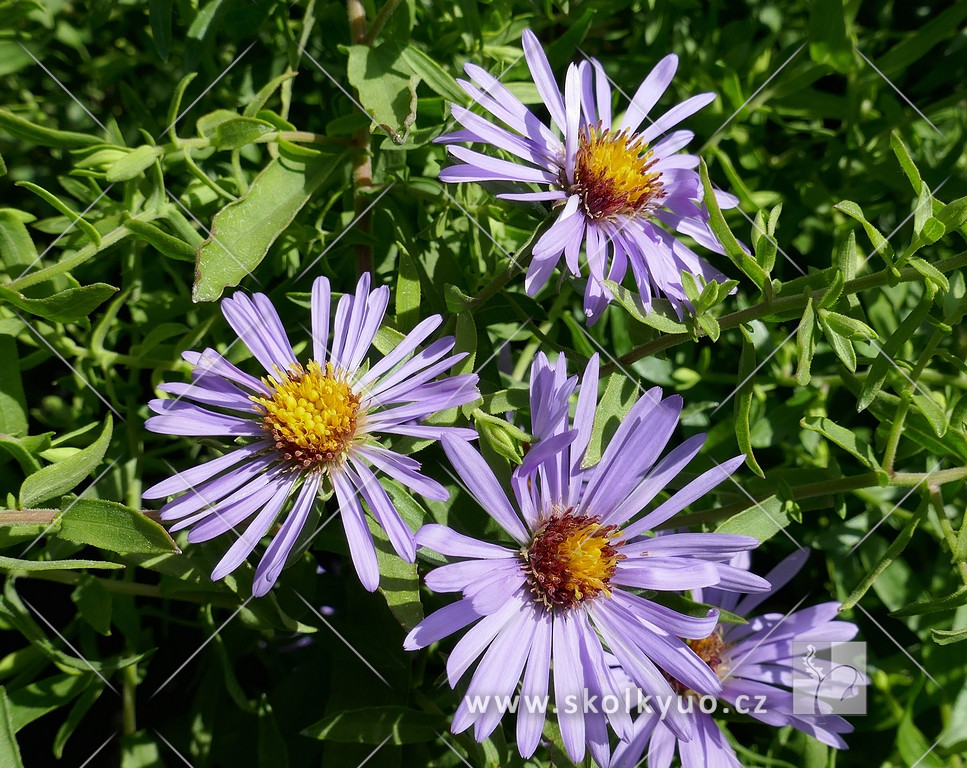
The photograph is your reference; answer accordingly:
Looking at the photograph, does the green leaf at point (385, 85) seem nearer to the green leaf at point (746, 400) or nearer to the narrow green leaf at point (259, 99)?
the narrow green leaf at point (259, 99)

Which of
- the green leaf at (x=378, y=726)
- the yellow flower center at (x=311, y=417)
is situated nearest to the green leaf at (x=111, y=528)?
the yellow flower center at (x=311, y=417)

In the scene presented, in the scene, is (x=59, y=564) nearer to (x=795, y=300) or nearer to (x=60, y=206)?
(x=60, y=206)

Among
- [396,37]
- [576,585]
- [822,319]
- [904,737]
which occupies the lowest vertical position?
[904,737]

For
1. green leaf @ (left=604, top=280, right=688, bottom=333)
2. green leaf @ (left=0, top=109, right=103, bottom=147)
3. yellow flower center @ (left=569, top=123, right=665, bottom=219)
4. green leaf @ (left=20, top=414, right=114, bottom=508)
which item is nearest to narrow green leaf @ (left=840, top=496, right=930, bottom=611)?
green leaf @ (left=604, top=280, right=688, bottom=333)

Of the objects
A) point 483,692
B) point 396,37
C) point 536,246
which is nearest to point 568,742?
point 483,692

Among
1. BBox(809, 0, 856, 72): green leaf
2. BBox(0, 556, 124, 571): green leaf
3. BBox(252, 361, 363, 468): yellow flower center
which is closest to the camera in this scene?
BBox(0, 556, 124, 571): green leaf

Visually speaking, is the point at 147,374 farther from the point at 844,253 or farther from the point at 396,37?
the point at 844,253

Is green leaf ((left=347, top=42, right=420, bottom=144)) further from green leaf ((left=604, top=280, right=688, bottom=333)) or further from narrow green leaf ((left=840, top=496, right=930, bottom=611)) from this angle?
narrow green leaf ((left=840, top=496, right=930, bottom=611))
